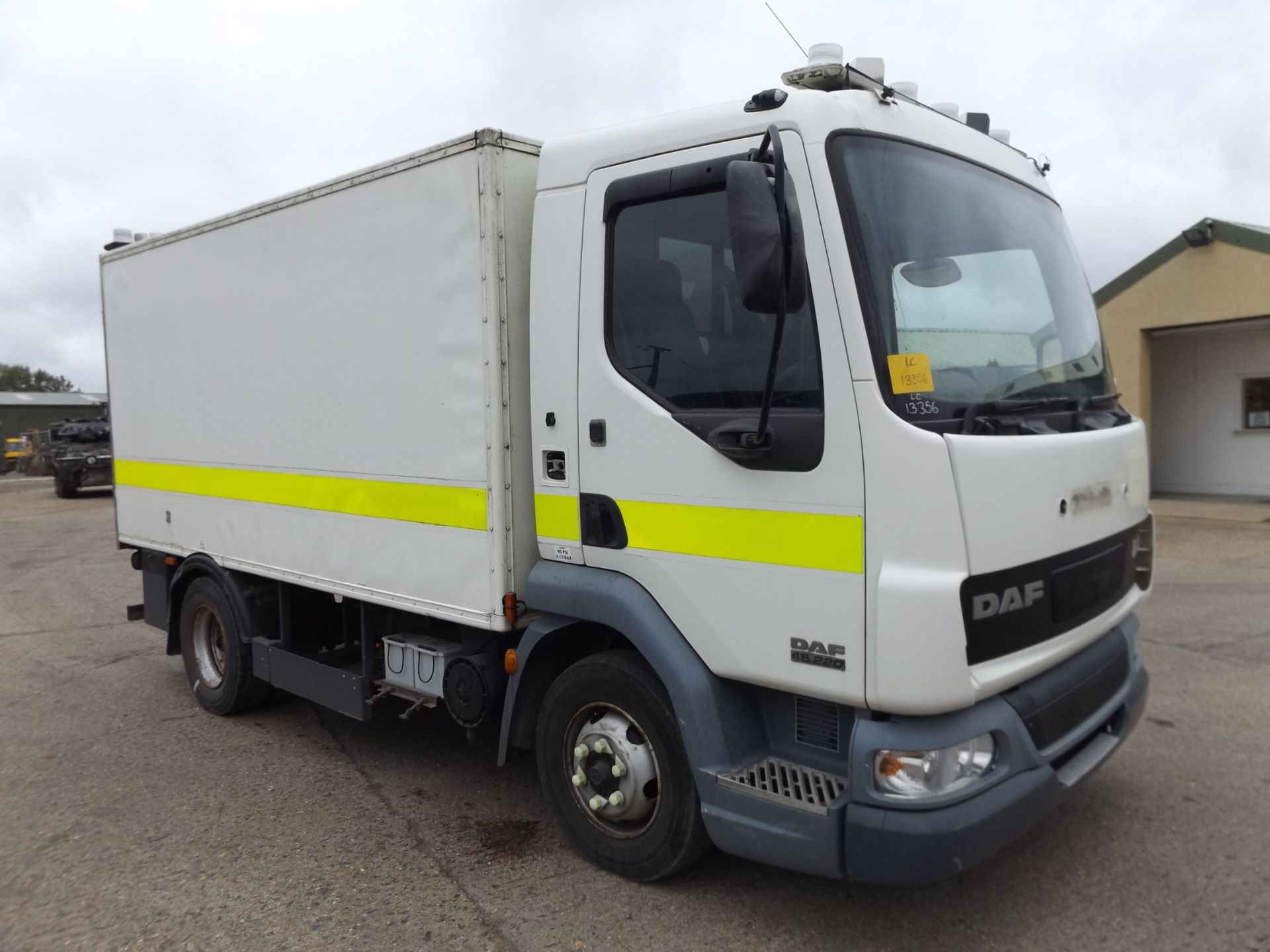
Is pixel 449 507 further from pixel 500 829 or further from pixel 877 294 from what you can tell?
pixel 877 294

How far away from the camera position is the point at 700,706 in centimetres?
332

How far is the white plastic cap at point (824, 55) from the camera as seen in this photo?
3.20m

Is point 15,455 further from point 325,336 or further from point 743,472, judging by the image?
point 743,472

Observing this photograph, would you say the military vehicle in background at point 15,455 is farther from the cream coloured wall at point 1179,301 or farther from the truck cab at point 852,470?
the truck cab at point 852,470

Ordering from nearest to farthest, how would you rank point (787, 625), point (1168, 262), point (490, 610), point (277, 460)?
point (787, 625) < point (490, 610) < point (277, 460) < point (1168, 262)

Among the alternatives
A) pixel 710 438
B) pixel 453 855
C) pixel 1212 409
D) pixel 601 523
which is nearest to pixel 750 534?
pixel 710 438

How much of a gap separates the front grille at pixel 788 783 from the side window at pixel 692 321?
1189 mm

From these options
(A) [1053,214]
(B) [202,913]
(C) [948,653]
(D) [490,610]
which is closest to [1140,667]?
(C) [948,653]

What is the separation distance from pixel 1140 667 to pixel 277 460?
4.11 meters

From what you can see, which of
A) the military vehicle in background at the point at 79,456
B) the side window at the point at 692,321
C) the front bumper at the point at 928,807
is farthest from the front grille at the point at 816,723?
the military vehicle in background at the point at 79,456

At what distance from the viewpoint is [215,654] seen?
620cm

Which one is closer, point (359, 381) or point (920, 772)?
point (920, 772)

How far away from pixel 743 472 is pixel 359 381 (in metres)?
2.11

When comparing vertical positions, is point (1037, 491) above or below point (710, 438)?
below
